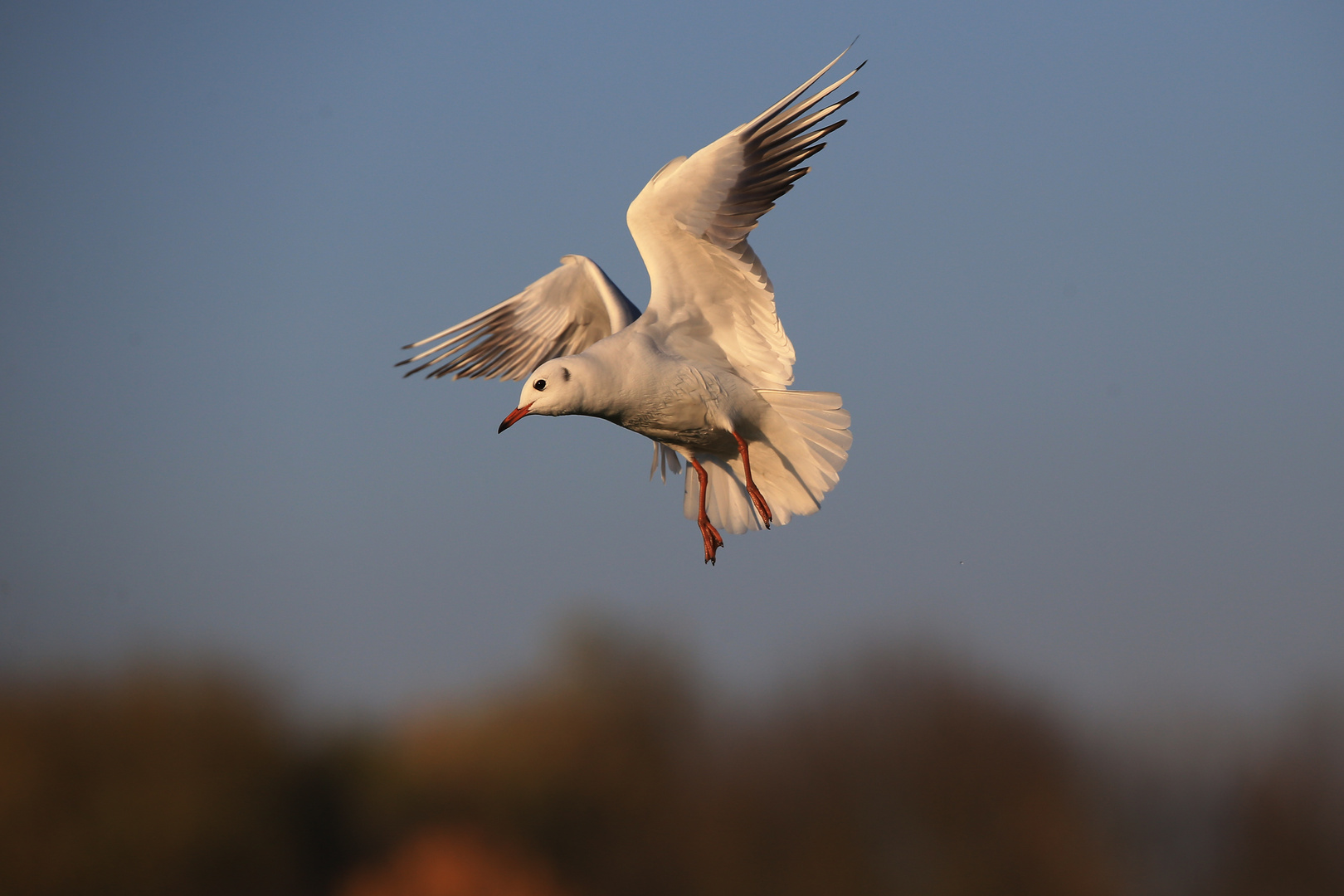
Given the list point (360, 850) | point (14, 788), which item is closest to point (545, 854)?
point (360, 850)

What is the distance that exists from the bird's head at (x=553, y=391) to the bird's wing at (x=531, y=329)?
3.59 feet

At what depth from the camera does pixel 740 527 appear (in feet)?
15.5

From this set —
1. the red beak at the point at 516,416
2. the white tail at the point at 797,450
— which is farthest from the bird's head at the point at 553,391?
the white tail at the point at 797,450

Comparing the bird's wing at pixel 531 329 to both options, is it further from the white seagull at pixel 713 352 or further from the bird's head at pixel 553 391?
the bird's head at pixel 553 391

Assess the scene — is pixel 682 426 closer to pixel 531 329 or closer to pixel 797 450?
pixel 797 450

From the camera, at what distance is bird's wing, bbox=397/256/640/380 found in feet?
16.5

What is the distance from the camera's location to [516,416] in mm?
3965

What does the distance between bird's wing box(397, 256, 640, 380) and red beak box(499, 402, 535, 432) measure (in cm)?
111

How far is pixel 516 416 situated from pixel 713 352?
862 millimetres

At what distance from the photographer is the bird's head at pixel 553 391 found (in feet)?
12.8

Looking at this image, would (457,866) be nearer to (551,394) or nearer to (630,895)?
(630,895)

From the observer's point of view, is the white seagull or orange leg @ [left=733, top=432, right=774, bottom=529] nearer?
the white seagull

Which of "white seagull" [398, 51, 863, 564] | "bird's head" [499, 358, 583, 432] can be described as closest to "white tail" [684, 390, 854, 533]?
Result: "white seagull" [398, 51, 863, 564]

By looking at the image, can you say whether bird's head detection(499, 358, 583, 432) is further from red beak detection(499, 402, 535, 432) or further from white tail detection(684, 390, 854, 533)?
white tail detection(684, 390, 854, 533)
